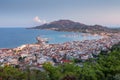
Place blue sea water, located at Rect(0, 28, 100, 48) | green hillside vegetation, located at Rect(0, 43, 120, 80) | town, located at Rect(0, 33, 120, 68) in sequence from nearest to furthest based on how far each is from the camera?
green hillside vegetation, located at Rect(0, 43, 120, 80) < town, located at Rect(0, 33, 120, 68) < blue sea water, located at Rect(0, 28, 100, 48)

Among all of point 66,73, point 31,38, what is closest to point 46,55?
point 66,73

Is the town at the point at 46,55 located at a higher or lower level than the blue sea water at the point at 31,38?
higher

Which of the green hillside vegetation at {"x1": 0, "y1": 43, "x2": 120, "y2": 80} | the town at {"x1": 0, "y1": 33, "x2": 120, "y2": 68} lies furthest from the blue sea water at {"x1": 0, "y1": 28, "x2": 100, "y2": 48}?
the green hillside vegetation at {"x1": 0, "y1": 43, "x2": 120, "y2": 80}

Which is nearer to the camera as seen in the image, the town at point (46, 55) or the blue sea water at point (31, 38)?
the town at point (46, 55)

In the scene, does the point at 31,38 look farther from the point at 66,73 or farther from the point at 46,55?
Result: the point at 66,73

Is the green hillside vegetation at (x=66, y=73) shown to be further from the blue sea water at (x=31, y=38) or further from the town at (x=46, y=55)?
the blue sea water at (x=31, y=38)

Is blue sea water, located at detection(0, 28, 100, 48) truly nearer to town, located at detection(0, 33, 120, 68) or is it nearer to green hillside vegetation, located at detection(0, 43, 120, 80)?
town, located at detection(0, 33, 120, 68)

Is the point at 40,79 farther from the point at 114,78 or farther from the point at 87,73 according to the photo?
the point at 114,78

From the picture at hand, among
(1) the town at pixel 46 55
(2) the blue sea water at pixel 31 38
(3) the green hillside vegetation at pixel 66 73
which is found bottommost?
(2) the blue sea water at pixel 31 38

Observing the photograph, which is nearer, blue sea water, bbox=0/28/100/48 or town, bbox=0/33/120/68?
town, bbox=0/33/120/68

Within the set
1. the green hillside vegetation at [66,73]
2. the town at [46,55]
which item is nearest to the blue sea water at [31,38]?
the town at [46,55]

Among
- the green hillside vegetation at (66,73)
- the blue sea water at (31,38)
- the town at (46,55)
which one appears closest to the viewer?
the green hillside vegetation at (66,73)
